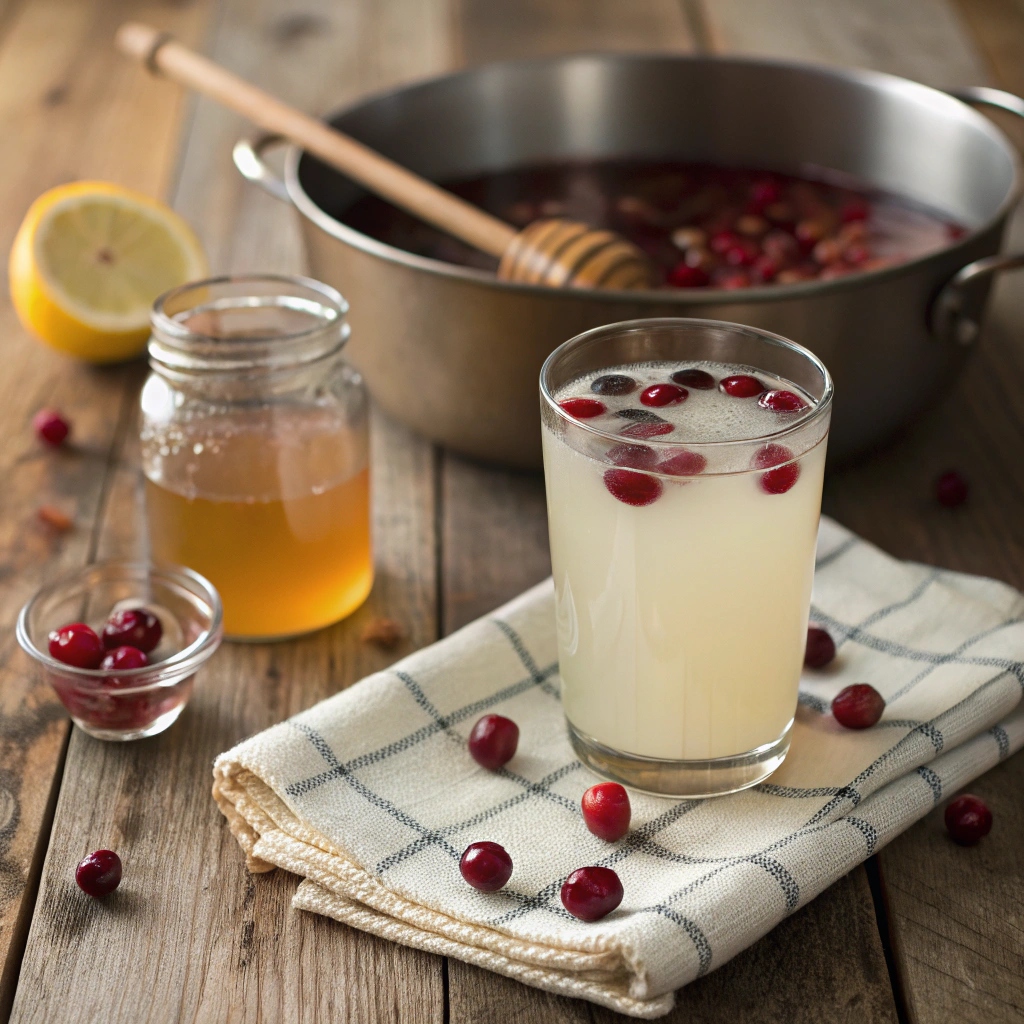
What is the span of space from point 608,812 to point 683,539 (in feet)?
0.81

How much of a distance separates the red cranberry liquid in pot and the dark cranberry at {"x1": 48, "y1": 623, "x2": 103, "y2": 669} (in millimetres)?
820

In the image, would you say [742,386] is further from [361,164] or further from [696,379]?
[361,164]

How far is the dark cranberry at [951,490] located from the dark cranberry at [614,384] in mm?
696

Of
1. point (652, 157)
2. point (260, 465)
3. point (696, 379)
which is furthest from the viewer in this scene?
point (652, 157)

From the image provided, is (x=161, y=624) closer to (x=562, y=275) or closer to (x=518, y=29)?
(x=562, y=275)

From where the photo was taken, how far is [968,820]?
114 cm

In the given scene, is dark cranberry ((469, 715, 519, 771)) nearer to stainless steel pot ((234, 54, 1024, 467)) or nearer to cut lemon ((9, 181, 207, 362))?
stainless steel pot ((234, 54, 1024, 467))

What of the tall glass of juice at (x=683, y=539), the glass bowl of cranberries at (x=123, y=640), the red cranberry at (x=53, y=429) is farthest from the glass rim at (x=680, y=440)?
the red cranberry at (x=53, y=429)

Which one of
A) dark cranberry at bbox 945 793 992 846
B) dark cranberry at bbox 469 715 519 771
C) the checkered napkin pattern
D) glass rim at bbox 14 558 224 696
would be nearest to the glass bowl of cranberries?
glass rim at bbox 14 558 224 696

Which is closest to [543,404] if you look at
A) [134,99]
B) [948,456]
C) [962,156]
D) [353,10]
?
[948,456]

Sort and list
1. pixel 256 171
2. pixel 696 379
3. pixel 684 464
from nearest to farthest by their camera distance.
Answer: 1. pixel 684 464
2. pixel 696 379
3. pixel 256 171

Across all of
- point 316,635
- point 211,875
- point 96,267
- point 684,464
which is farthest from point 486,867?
point 96,267

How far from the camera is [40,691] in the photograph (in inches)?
53.8

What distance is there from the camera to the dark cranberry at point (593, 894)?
3.33 feet
